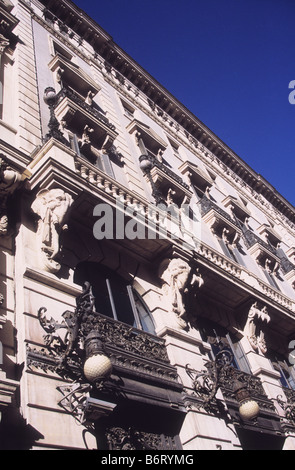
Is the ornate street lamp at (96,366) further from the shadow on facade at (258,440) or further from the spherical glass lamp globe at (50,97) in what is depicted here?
the spherical glass lamp globe at (50,97)

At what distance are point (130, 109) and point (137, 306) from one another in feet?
45.0

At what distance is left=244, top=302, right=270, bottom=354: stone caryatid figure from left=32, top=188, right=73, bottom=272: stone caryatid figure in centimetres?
831

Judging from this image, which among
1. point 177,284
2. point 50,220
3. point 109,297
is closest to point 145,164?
point 177,284

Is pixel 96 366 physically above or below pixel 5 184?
below

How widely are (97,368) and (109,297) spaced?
388cm

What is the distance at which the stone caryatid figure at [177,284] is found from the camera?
11.2 m

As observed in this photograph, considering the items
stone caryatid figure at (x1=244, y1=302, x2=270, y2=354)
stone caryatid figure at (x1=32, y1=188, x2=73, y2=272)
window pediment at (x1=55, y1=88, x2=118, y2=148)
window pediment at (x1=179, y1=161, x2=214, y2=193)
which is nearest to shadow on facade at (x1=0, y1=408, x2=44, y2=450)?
stone caryatid figure at (x1=32, y1=188, x2=73, y2=272)

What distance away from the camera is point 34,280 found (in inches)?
316

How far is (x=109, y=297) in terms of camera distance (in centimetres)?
1034

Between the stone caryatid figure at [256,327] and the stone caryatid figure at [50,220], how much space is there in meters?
8.31

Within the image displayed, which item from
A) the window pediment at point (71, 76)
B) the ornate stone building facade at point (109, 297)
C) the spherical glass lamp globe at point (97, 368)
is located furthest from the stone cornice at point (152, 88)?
the spherical glass lamp globe at point (97, 368)

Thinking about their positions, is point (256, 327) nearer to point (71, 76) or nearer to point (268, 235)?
point (71, 76)
